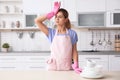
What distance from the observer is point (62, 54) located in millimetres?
2281

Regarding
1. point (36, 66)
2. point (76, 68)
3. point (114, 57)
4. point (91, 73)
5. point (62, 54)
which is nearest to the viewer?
point (91, 73)

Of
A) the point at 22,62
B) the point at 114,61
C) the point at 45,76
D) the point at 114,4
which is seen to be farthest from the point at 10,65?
the point at 45,76

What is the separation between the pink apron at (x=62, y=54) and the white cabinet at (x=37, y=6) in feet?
7.41

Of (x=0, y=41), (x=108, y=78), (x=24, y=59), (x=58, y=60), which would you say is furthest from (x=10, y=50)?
(x=108, y=78)

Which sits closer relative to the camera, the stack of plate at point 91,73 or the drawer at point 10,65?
the stack of plate at point 91,73

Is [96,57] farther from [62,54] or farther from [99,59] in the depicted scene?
[62,54]

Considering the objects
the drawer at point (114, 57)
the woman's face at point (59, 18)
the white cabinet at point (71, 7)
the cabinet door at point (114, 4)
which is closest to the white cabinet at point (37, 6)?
the white cabinet at point (71, 7)

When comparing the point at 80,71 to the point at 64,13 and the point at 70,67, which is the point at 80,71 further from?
the point at 64,13

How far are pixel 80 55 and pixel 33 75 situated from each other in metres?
2.35

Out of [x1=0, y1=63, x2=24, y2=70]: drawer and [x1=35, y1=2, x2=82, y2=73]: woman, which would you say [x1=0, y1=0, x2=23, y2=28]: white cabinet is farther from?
[x1=35, y1=2, x2=82, y2=73]: woman

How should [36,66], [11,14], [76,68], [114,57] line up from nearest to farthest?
1. [76,68]
2. [114,57]
3. [36,66]
4. [11,14]

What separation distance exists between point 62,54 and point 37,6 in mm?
2365

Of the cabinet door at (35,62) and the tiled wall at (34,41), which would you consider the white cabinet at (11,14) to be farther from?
the cabinet door at (35,62)

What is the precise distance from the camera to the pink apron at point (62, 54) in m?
2.28
